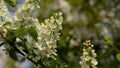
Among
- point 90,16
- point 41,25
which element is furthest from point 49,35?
point 90,16

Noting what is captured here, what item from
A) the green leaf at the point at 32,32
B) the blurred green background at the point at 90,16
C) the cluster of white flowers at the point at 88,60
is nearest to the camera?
the cluster of white flowers at the point at 88,60

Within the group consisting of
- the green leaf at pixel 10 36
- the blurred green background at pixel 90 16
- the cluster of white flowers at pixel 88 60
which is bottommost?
the cluster of white flowers at pixel 88 60

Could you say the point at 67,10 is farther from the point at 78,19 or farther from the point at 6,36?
the point at 6,36

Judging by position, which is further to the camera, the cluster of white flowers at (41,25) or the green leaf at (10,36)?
the green leaf at (10,36)

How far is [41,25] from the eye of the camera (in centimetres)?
227

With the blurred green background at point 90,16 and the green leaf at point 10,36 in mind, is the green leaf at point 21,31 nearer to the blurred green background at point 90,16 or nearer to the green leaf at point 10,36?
the green leaf at point 10,36

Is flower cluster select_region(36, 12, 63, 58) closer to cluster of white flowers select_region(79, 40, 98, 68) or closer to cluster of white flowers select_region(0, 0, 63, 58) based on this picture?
cluster of white flowers select_region(0, 0, 63, 58)

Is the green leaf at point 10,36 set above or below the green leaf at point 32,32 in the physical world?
above

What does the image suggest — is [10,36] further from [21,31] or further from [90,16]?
[90,16]

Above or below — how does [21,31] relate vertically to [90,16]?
below

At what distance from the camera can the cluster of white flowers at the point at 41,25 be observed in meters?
2.23

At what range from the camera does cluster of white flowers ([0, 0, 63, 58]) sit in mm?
2229

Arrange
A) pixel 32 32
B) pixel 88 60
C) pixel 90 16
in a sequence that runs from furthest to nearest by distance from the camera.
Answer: pixel 90 16, pixel 32 32, pixel 88 60

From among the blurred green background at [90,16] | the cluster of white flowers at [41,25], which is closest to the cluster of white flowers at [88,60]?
the cluster of white flowers at [41,25]
